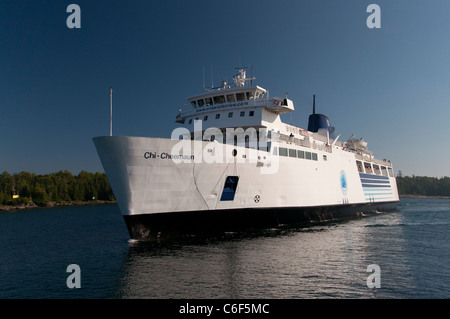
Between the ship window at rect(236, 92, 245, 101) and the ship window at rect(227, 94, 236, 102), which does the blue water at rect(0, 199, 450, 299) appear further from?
the ship window at rect(227, 94, 236, 102)

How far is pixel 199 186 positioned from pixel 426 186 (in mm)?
143196

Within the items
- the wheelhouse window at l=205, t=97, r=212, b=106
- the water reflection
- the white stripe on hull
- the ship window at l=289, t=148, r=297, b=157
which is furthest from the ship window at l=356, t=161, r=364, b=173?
the wheelhouse window at l=205, t=97, r=212, b=106

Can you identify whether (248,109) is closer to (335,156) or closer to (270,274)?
(335,156)

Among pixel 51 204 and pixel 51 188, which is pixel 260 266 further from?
pixel 51 188

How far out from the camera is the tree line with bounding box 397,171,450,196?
127 m

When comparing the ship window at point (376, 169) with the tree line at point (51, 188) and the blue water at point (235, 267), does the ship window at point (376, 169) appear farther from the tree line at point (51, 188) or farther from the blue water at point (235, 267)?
the tree line at point (51, 188)

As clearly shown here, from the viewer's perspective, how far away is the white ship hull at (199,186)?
551 inches

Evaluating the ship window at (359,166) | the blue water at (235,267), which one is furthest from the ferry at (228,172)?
the ship window at (359,166)

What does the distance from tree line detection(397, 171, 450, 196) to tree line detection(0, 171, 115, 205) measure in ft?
386

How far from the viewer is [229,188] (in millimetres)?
16453

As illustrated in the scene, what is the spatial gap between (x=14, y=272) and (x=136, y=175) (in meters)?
5.78

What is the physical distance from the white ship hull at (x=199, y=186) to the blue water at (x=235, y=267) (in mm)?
1037
